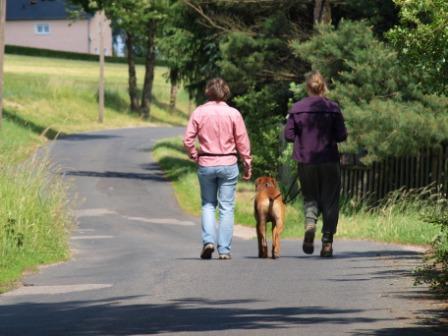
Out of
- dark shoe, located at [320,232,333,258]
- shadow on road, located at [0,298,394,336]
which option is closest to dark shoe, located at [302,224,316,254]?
dark shoe, located at [320,232,333,258]

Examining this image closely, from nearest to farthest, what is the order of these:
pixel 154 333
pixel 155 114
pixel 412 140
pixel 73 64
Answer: pixel 154 333 → pixel 412 140 → pixel 155 114 → pixel 73 64

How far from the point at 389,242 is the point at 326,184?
16.6 ft

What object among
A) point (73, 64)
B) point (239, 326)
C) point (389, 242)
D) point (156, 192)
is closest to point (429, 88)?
point (239, 326)

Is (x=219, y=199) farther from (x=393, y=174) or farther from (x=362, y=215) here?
(x=393, y=174)

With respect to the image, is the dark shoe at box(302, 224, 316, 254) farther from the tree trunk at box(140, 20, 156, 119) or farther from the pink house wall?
the pink house wall

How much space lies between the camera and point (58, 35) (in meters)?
131

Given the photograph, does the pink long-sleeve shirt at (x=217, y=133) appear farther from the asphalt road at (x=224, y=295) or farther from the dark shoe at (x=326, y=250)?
the dark shoe at (x=326, y=250)

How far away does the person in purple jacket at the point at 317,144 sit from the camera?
46.4ft

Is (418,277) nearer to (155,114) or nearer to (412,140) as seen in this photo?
(412,140)

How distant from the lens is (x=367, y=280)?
39.4ft

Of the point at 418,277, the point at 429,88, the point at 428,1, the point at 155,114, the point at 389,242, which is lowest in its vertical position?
the point at 155,114

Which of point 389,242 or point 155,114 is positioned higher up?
point 389,242

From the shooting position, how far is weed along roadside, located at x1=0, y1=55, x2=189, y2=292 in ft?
56.2

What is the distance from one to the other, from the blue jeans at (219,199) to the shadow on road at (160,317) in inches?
159
